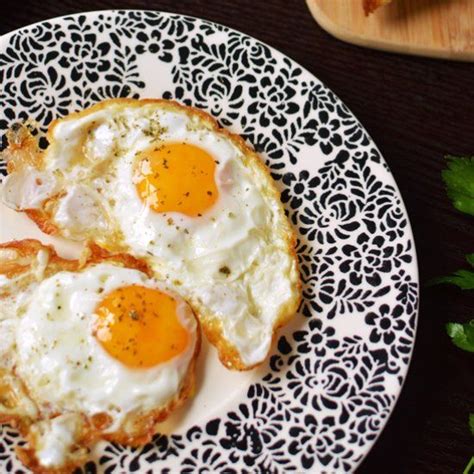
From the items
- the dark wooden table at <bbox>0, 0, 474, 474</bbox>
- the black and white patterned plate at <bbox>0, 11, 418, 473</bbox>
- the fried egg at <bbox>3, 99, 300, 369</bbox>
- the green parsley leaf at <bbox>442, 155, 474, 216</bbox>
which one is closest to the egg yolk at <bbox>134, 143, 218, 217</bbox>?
the fried egg at <bbox>3, 99, 300, 369</bbox>

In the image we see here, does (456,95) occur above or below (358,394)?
above

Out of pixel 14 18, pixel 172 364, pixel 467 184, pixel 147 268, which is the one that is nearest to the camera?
pixel 172 364

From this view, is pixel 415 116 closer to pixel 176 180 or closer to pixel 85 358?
pixel 176 180

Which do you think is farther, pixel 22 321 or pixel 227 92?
pixel 227 92

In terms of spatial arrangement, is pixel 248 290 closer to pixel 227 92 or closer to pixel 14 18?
pixel 227 92

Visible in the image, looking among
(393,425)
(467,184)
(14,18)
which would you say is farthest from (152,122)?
(393,425)

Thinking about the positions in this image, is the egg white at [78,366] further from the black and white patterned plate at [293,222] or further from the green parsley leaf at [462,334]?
the green parsley leaf at [462,334]

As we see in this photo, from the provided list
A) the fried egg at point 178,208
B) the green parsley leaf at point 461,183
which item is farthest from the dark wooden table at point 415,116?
the fried egg at point 178,208
